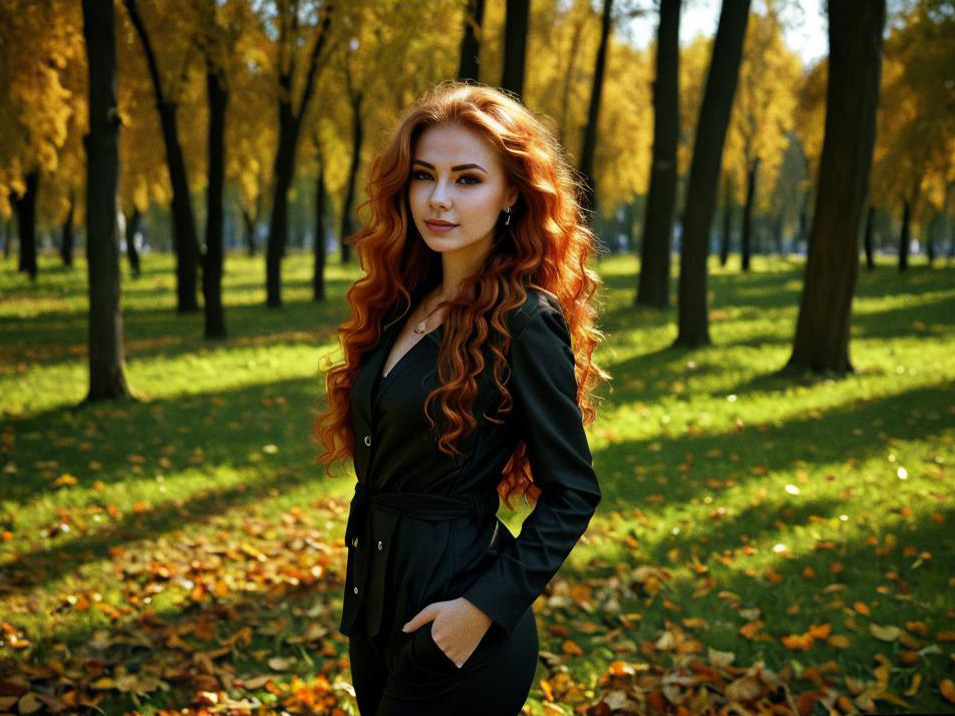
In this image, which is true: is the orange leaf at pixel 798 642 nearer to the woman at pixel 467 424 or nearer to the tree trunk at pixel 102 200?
the woman at pixel 467 424

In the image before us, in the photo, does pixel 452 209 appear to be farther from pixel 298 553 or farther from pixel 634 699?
pixel 298 553

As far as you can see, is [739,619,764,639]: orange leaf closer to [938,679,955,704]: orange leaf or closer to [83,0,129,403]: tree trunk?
[938,679,955,704]: orange leaf

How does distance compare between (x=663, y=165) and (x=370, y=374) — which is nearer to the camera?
(x=370, y=374)

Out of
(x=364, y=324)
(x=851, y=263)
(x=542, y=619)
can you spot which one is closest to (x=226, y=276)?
(x=851, y=263)

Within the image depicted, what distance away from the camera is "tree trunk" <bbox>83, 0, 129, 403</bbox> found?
30.4ft

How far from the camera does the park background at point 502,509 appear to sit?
4527 mm

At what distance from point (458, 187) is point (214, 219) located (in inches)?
566

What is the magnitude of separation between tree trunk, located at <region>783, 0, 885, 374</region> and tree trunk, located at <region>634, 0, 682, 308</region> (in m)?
5.73

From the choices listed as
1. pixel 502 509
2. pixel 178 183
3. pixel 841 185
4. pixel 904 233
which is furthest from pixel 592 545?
pixel 904 233

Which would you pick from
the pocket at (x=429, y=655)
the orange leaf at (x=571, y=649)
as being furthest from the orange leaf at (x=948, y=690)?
the pocket at (x=429, y=655)

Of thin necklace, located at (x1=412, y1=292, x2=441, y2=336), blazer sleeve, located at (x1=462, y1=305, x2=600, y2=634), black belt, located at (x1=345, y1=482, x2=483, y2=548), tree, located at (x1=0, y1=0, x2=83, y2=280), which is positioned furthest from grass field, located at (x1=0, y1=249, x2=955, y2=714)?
tree, located at (x1=0, y1=0, x2=83, y2=280)

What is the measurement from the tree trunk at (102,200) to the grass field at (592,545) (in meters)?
0.69

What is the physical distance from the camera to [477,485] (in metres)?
2.20

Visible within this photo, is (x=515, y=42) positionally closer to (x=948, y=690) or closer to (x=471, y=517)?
(x=948, y=690)
